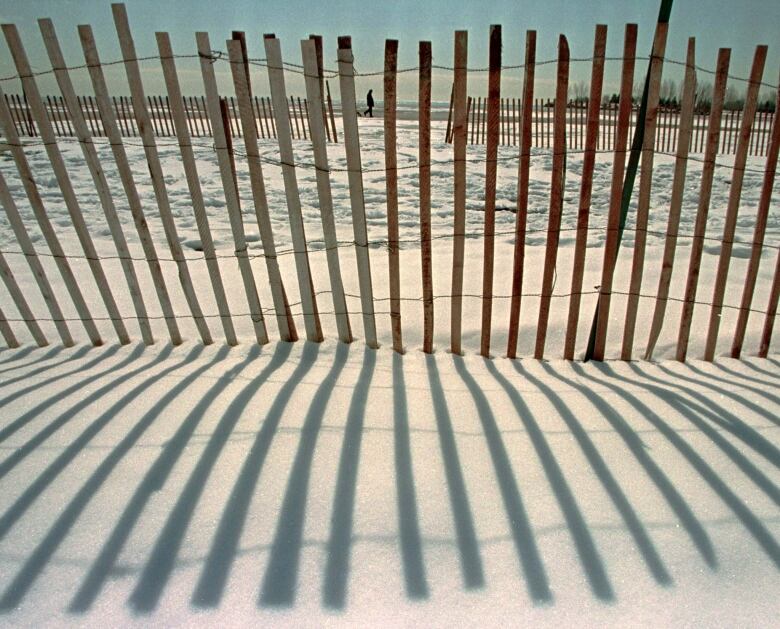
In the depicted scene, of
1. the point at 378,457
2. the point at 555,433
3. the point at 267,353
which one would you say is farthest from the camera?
the point at 267,353

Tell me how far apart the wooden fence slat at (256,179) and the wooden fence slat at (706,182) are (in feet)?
7.00

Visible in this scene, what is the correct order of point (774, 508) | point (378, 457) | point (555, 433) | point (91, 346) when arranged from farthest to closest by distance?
1. point (91, 346)
2. point (555, 433)
3. point (378, 457)
4. point (774, 508)

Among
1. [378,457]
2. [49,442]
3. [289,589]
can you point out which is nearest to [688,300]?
[378,457]

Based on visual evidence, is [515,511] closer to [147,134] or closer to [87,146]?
[147,134]

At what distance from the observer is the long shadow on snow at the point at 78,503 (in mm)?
1461

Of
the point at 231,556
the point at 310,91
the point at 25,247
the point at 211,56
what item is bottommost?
the point at 231,556

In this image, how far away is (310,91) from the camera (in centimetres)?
247

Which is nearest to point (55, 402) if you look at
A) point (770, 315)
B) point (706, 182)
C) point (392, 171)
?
point (392, 171)

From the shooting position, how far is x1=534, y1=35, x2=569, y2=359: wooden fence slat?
239 cm

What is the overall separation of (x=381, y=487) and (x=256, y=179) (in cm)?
171

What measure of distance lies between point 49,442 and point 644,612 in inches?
85.2

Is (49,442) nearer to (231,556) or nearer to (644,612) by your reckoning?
(231,556)

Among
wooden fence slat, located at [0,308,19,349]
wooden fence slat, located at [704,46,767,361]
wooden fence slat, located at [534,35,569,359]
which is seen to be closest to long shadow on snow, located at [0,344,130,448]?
wooden fence slat, located at [0,308,19,349]

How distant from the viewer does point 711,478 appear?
72.3 inches
